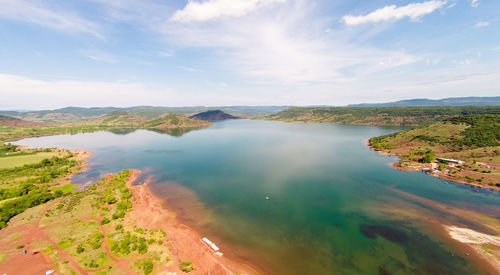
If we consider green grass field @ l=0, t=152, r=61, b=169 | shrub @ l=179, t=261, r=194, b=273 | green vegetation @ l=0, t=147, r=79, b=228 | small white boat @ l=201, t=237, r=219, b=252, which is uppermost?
green grass field @ l=0, t=152, r=61, b=169

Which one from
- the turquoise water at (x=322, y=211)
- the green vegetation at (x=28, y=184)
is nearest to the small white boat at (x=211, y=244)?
the turquoise water at (x=322, y=211)

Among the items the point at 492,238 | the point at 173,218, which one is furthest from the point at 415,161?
the point at 173,218

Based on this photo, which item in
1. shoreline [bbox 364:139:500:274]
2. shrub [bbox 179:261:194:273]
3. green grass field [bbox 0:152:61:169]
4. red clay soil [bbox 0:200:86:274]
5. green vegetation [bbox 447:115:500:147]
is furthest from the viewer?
green vegetation [bbox 447:115:500:147]

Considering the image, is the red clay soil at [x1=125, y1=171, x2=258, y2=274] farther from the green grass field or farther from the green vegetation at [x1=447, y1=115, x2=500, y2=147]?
the green vegetation at [x1=447, y1=115, x2=500, y2=147]

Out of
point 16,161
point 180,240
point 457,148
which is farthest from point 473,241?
point 16,161

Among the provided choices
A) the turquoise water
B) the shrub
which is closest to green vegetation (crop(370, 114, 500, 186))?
the turquoise water

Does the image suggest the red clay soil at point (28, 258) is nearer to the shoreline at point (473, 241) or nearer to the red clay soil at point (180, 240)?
the red clay soil at point (180, 240)

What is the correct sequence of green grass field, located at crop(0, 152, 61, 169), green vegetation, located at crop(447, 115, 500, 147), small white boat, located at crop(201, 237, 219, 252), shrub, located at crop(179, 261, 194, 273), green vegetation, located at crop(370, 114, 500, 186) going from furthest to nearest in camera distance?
green vegetation, located at crop(447, 115, 500, 147)
green grass field, located at crop(0, 152, 61, 169)
green vegetation, located at crop(370, 114, 500, 186)
small white boat, located at crop(201, 237, 219, 252)
shrub, located at crop(179, 261, 194, 273)

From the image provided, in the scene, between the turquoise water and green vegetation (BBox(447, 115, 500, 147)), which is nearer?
the turquoise water
